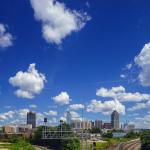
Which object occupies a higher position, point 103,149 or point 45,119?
point 45,119

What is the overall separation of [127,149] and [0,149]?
45.0m

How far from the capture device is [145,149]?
123m

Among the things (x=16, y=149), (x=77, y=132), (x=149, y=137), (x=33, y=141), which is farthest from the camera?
(x=33, y=141)

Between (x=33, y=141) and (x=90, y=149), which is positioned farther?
(x=33, y=141)

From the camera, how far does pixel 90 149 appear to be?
123 metres

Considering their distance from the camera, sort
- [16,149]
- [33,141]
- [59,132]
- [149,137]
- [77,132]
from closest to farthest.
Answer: [59,132] → [16,149] → [77,132] → [149,137] → [33,141]

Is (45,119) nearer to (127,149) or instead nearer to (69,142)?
(69,142)

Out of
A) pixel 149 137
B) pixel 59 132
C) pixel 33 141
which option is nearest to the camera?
pixel 59 132

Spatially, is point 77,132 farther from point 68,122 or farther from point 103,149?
point 103,149

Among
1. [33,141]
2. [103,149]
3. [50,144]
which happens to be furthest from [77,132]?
[33,141]

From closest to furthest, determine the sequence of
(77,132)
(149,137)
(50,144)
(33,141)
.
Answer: (77,132)
(149,137)
(50,144)
(33,141)

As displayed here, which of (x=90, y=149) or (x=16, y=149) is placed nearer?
(x=16, y=149)

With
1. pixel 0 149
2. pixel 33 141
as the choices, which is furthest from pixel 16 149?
pixel 33 141

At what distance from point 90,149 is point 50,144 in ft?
112
